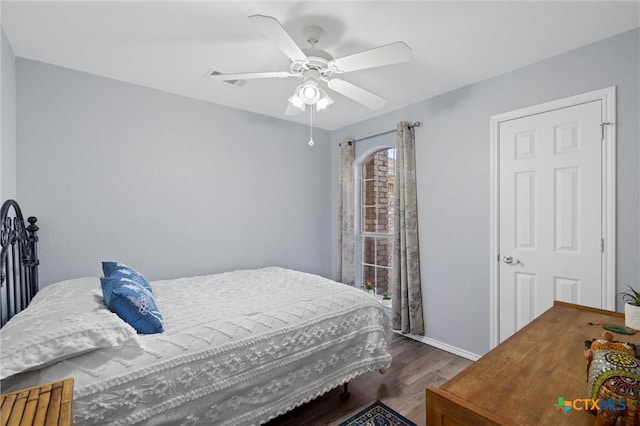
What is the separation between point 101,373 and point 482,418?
4.81ft

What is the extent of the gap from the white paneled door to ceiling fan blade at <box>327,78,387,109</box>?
126 cm

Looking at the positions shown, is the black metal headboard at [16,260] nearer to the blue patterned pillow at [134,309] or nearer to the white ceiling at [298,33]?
the blue patterned pillow at [134,309]

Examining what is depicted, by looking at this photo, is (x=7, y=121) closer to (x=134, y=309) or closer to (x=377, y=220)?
(x=134, y=309)

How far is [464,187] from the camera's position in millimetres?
2930

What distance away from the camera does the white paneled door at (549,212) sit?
218 centimetres

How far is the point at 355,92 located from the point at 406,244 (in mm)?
1783

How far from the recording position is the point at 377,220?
4160mm

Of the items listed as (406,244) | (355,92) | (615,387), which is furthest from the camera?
(406,244)

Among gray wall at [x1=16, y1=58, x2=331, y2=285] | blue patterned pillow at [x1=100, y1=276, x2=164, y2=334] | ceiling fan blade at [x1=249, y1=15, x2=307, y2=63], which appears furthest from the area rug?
ceiling fan blade at [x1=249, y1=15, x2=307, y2=63]

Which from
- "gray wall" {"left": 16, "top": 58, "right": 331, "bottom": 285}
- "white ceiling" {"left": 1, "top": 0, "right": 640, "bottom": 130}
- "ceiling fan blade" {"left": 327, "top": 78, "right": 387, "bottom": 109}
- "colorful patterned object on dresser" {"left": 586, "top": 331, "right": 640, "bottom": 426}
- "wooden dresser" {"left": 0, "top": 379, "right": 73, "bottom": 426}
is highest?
"white ceiling" {"left": 1, "top": 0, "right": 640, "bottom": 130}

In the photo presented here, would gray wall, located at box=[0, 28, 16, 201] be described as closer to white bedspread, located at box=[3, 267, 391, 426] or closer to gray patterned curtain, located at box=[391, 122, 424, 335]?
white bedspread, located at box=[3, 267, 391, 426]

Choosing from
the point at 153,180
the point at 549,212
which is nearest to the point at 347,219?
the point at 549,212

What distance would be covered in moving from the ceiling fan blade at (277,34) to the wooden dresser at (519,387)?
1.72m

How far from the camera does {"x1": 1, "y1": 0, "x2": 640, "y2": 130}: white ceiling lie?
179 cm
